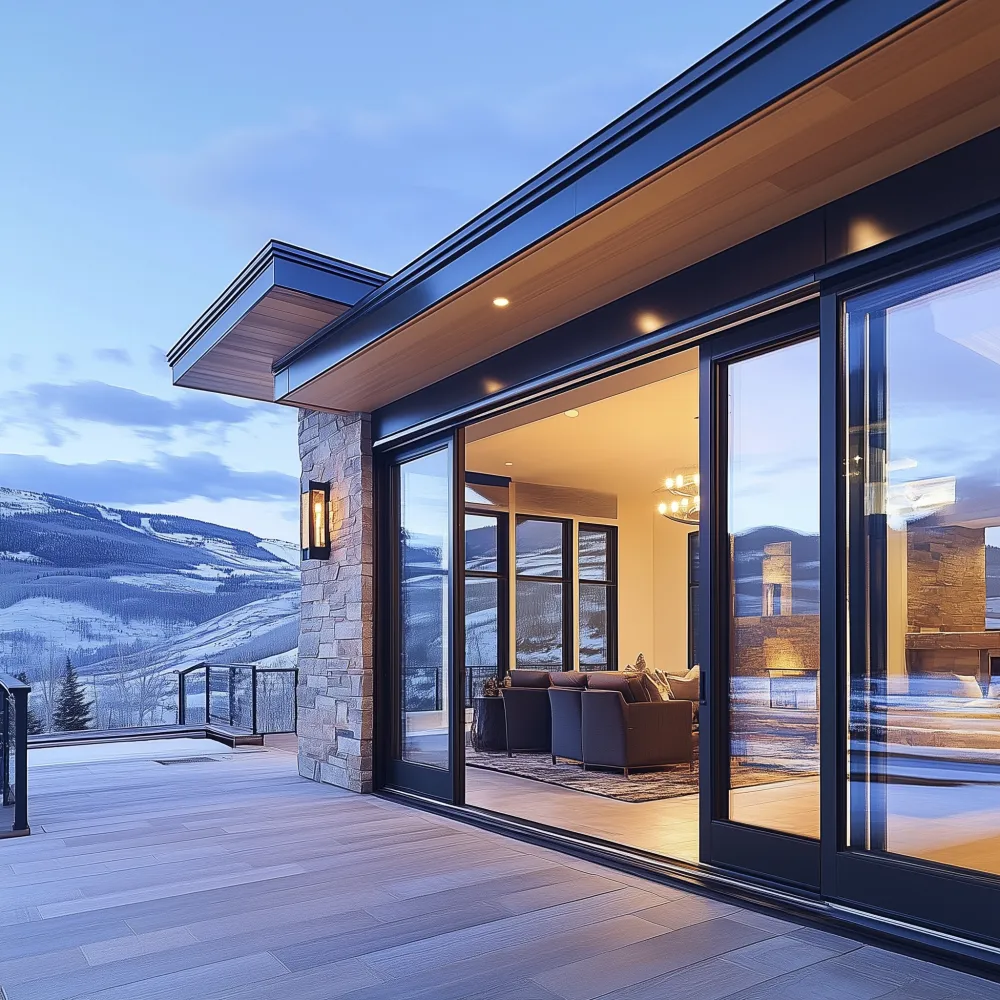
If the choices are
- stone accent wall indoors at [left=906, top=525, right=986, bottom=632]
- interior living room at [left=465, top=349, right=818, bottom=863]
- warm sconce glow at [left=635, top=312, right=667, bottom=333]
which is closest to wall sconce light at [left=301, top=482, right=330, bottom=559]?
interior living room at [left=465, top=349, right=818, bottom=863]

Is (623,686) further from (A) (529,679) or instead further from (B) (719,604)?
(B) (719,604)

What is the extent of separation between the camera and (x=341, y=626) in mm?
7109

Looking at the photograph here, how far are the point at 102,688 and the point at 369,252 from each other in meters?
14.1

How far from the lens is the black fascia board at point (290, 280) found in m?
5.44

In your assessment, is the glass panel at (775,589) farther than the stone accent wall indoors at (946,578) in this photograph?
Yes

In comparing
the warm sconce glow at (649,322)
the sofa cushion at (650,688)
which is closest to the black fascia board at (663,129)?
the warm sconce glow at (649,322)

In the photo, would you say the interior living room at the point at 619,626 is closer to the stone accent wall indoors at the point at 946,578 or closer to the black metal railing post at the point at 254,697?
the stone accent wall indoors at the point at 946,578

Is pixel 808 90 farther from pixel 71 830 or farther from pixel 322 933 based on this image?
pixel 71 830

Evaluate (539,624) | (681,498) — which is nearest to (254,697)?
(539,624)

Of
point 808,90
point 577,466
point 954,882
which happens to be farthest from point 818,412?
point 577,466

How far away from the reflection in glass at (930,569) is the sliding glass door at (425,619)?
10.3ft

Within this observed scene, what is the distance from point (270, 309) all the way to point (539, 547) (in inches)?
304

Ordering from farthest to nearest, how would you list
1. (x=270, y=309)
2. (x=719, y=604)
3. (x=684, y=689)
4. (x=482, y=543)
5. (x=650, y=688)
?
(x=482, y=543), (x=684, y=689), (x=650, y=688), (x=270, y=309), (x=719, y=604)

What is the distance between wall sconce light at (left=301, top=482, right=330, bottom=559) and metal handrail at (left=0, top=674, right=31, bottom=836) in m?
2.27
